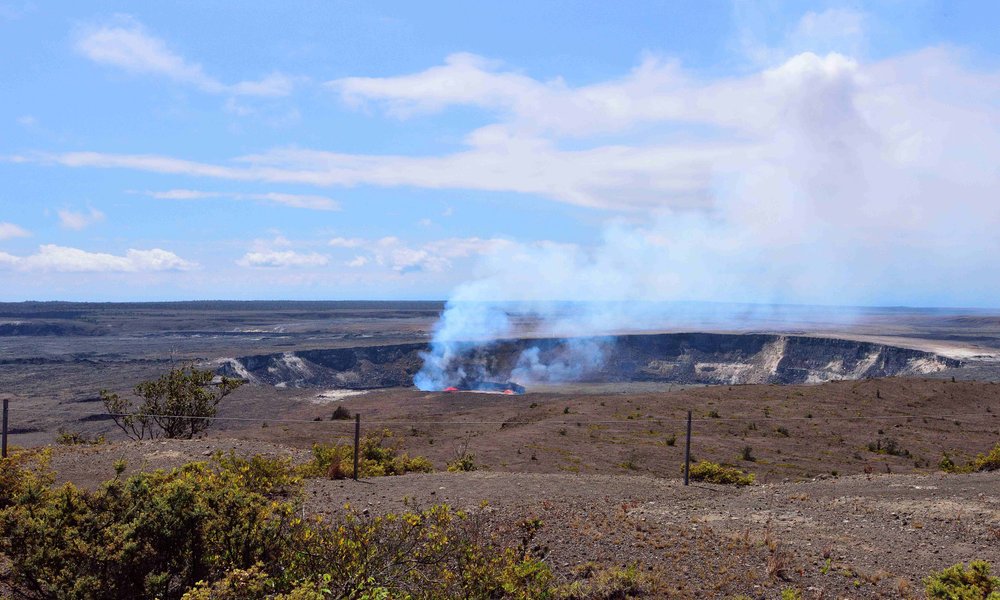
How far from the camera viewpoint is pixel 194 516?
220 inches

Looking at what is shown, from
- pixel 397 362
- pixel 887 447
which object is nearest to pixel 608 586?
pixel 887 447

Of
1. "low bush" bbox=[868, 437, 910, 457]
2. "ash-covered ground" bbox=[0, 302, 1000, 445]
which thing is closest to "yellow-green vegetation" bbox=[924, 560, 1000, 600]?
"low bush" bbox=[868, 437, 910, 457]

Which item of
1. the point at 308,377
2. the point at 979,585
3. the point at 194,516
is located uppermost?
the point at 194,516

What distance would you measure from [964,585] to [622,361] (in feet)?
234

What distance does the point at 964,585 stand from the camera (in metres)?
6.35

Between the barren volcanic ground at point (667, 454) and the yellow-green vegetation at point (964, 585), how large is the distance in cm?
74

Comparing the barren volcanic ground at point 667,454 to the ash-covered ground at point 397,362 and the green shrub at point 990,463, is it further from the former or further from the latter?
the green shrub at point 990,463

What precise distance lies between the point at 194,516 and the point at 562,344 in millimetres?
74337

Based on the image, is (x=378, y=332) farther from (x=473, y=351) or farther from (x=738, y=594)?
(x=738, y=594)

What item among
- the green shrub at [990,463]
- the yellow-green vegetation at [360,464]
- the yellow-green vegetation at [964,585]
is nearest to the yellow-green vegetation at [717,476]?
the green shrub at [990,463]

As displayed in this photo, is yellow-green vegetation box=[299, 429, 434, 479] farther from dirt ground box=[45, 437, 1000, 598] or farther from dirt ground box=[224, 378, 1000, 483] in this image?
dirt ground box=[224, 378, 1000, 483]

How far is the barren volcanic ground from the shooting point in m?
8.34

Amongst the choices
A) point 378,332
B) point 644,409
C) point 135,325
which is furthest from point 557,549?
point 135,325

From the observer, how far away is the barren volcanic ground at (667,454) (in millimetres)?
8336
